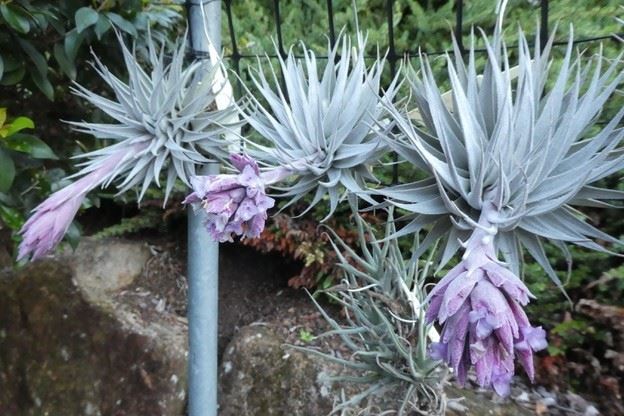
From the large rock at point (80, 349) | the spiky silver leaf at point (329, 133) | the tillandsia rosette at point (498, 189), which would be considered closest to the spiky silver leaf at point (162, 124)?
the spiky silver leaf at point (329, 133)

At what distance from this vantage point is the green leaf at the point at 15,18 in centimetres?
117

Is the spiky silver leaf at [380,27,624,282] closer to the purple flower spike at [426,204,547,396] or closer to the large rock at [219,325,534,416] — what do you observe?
the purple flower spike at [426,204,547,396]

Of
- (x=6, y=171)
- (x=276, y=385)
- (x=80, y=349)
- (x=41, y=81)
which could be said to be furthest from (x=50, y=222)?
(x=80, y=349)

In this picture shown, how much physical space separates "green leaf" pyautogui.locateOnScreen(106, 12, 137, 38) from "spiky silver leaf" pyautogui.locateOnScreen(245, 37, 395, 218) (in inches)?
27.0

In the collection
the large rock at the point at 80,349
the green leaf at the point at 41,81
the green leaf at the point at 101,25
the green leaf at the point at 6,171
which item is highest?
the green leaf at the point at 101,25

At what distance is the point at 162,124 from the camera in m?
0.81

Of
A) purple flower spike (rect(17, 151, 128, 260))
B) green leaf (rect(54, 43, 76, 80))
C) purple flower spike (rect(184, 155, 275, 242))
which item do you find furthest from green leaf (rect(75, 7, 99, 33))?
purple flower spike (rect(184, 155, 275, 242))

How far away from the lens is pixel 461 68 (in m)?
0.58

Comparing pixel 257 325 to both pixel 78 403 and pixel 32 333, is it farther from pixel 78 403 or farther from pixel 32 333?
pixel 32 333

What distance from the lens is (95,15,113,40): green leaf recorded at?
1208 millimetres

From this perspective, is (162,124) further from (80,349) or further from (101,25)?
(80,349)

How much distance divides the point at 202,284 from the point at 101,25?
24.2 inches

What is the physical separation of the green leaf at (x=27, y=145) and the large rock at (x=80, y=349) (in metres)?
0.85

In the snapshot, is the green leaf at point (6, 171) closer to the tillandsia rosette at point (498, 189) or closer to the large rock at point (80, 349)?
the large rock at point (80, 349)
